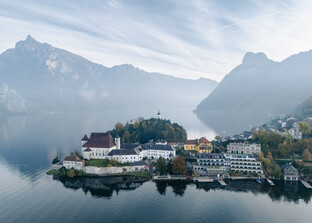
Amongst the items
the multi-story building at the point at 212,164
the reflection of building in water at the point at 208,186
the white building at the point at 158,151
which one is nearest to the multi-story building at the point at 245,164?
the multi-story building at the point at 212,164

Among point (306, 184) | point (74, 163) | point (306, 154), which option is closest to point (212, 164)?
point (306, 184)

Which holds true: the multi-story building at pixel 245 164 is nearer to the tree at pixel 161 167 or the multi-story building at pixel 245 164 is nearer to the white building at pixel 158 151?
the white building at pixel 158 151

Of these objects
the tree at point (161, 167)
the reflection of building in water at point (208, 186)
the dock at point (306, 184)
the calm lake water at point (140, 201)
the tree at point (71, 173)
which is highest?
the tree at point (161, 167)

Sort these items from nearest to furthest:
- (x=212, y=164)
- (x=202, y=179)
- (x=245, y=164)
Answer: (x=202, y=179), (x=245, y=164), (x=212, y=164)

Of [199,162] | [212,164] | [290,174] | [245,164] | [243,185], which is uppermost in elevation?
[199,162]

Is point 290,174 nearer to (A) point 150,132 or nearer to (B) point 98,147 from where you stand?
(A) point 150,132

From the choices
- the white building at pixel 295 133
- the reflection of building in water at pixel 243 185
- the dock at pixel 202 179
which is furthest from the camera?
the white building at pixel 295 133

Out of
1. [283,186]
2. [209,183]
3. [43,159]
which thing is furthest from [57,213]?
[283,186]
